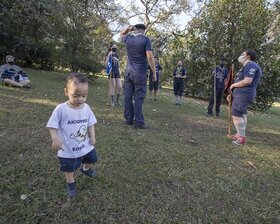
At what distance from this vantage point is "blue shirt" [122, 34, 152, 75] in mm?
6031

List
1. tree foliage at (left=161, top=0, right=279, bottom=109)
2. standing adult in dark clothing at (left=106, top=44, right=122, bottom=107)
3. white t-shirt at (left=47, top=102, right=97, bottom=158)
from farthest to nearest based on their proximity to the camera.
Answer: tree foliage at (left=161, top=0, right=279, bottom=109)
standing adult in dark clothing at (left=106, top=44, right=122, bottom=107)
white t-shirt at (left=47, top=102, right=97, bottom=158)

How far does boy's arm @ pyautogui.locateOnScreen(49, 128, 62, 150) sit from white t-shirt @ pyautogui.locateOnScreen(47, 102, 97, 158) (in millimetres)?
45

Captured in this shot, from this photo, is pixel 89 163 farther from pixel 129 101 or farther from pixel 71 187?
pixel 129 101

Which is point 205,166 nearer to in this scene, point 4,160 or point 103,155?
point 103,155

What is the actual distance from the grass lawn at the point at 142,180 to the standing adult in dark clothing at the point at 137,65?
1.79 ft

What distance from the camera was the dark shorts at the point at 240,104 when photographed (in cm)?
573

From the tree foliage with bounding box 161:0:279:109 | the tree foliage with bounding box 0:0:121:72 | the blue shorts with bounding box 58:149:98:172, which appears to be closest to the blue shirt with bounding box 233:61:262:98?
the blue shorts with bounding box 58:149:98:172

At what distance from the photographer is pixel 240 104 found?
18.9ft

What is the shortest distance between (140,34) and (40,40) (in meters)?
15.5

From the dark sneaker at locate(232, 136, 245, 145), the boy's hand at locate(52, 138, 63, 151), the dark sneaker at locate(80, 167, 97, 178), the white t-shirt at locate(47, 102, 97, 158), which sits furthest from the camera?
the dark sneaker at locate(232, 136, 245, 145)

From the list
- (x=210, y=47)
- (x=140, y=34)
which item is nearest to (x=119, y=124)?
(x=140, y=34)

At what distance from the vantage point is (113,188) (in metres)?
3.61

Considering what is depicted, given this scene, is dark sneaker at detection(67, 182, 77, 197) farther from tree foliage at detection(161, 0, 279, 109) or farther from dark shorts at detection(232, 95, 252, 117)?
tree foliage at detection(161, 0, 279, 109)

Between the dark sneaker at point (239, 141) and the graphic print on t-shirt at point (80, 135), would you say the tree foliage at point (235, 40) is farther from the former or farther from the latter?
the graphic print on t-shirt at point (80, 135)
